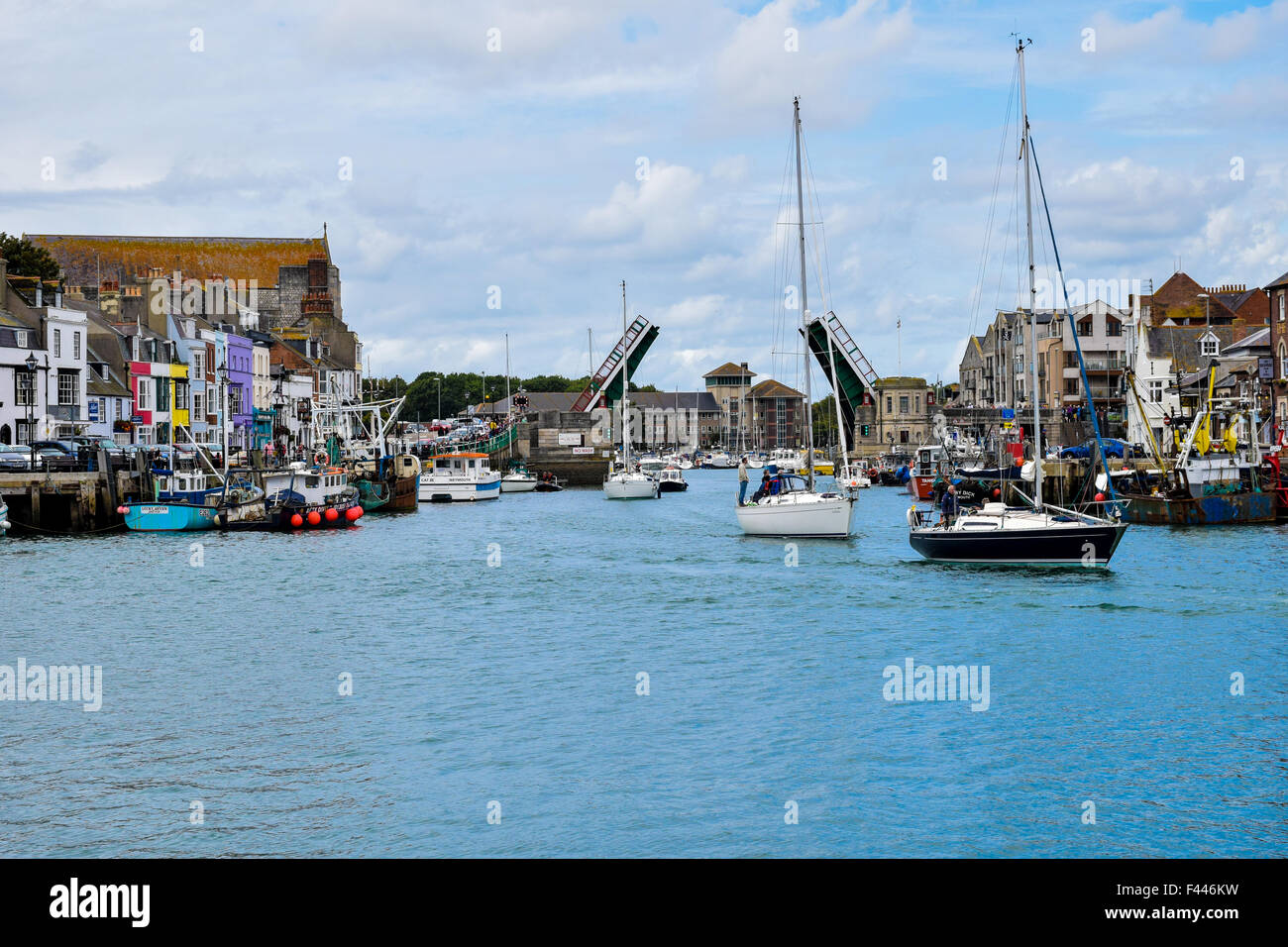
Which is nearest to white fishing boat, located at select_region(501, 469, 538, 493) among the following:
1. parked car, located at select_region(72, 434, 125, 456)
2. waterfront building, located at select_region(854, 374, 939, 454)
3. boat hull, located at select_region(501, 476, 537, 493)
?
boat hull, located at select_region(501, 476, 537, 493)

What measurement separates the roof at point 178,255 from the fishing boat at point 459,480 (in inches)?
1615

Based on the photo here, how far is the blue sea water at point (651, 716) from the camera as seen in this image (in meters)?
13.2

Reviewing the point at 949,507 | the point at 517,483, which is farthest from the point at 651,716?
the point at 517,483

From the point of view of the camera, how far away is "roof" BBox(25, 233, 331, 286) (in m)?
113

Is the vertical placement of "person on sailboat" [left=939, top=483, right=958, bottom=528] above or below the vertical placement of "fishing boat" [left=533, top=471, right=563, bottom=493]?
above

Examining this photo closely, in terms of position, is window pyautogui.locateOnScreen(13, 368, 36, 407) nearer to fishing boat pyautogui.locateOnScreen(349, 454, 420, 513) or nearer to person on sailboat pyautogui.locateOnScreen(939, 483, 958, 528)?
fishing boat pyautogui.locateOnScreen(349, 454, 420, 513)

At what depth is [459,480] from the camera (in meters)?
83.8

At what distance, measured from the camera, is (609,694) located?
790 inches

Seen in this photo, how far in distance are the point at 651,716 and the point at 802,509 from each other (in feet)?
83.9

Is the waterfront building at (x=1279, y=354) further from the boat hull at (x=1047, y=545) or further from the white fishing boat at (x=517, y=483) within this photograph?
the white fishing boat at (x=517, y=483)

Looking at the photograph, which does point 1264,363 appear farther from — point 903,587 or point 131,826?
point 131,826

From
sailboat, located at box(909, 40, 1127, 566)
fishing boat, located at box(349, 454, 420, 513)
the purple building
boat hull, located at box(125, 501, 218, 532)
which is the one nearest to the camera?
sailboat, located at box(909, 40, 1127, 566)

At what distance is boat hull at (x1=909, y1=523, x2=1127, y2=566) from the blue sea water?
1.85 ft
